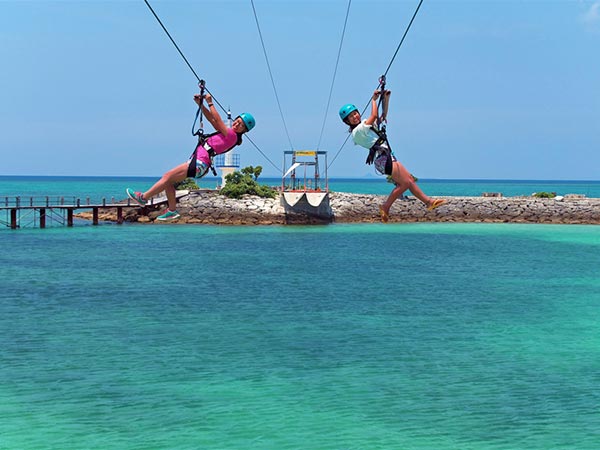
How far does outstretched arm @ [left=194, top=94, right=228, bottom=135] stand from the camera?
1374cm

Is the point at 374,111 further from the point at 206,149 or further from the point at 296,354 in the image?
the point at 296,354

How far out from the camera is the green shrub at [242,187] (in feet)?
275

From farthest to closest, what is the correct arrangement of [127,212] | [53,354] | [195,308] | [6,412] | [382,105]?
[127,212]
[195,308]
[53,354]
[6,412]
[382,105]

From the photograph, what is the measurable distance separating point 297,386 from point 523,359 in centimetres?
786

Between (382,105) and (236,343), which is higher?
(382,105)

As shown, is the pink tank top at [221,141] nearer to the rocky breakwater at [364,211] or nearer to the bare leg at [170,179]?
the bare leg at [170,179]

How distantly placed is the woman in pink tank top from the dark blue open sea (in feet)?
21.3

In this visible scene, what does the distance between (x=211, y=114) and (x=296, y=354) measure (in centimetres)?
1285

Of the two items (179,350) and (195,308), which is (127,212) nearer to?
(195,308)

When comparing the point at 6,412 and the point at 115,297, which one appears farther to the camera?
the point at 115,297

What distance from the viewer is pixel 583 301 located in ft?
123

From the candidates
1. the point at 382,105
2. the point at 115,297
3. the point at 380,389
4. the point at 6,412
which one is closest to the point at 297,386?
the point at 380,389

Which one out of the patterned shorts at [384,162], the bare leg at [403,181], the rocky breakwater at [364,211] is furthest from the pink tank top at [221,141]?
the rocky breakwater at [364,211]

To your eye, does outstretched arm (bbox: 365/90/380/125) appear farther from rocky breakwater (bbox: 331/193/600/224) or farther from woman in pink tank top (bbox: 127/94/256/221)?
rocky breakwater (bbox: 331/193/600/224)
